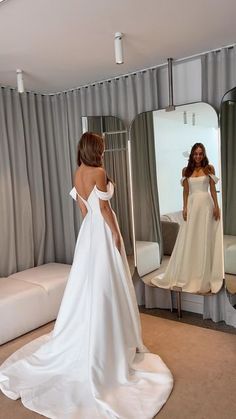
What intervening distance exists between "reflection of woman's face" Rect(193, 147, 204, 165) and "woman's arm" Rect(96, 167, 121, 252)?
3.27ft

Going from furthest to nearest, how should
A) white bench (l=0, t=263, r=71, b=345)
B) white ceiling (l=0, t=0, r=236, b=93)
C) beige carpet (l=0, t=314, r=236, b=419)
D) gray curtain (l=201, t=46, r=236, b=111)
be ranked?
white bench (l=0, t=263, r=71, b=345), gray curtain (l=201, t=46, r=236, b=111), white ceiling (l=0, t=0, r=236, b=93), beige carpet (l=0, t=314, r=236, b=419)

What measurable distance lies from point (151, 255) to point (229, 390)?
1.45m

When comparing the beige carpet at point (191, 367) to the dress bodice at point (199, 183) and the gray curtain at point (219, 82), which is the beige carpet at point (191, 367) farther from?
the dress bodice at point (199, 183)

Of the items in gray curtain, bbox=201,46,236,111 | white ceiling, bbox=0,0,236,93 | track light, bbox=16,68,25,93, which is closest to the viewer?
white ceiling, bbox=0,0,236,93

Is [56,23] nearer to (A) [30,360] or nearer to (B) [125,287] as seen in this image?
(B) [125,287]

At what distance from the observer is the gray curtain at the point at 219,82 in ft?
8.93

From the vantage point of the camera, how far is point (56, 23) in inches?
85.7

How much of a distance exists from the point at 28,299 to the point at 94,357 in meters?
1.12

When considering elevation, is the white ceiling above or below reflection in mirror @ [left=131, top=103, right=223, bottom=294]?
above

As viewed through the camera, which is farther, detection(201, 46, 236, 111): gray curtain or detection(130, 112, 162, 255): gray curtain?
detection(130, 112, 162, 255): gray curtain

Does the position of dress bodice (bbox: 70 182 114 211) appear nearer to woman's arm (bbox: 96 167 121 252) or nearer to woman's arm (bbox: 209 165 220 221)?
woman's arm (bbox: 96 167 121 252)

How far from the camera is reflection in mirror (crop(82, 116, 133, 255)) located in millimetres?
3359

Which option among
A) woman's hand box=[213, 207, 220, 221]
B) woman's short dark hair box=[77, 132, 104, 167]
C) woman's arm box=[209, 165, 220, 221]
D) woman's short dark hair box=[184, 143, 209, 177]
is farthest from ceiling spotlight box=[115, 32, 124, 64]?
woman's hand box=[213, 207, 220, 221]

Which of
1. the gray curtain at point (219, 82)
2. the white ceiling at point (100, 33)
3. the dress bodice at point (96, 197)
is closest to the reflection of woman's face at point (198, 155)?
the gray curtain at point (219, 82)
